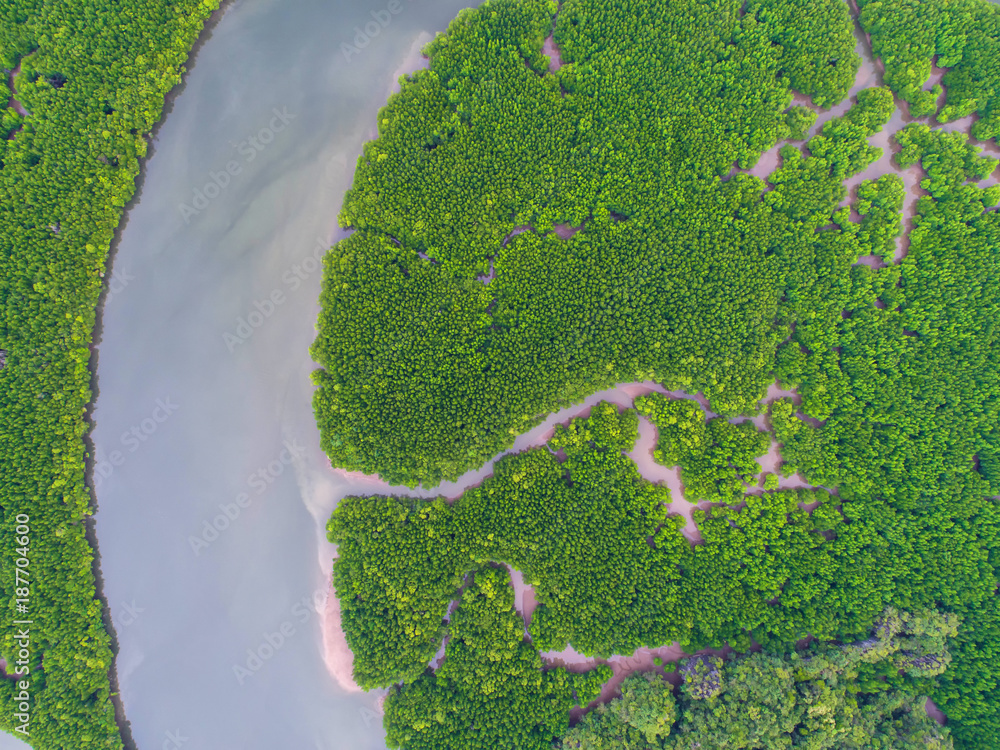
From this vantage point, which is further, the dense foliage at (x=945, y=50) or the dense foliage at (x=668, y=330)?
the dense foliage at (x=945, y=50)

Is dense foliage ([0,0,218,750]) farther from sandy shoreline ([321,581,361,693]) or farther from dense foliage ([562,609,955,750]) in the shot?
dense foliage ([562,609,955,750])

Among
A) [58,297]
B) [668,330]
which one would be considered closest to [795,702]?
[668,330]

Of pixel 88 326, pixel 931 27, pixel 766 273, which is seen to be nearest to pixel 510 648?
pixel 766 273

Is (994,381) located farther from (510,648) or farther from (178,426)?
(178,426)

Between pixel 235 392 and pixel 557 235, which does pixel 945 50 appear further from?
pixel 235 392

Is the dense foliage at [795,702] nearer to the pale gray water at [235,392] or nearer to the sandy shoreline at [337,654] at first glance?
the sandy shoreline at [337,654]

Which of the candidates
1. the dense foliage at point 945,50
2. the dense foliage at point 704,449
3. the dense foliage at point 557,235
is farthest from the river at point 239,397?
the dense foliage at point 557,235

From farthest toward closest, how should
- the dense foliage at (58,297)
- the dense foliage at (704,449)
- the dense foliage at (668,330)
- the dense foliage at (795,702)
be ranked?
the dense foliage at (704,449)
the dense foliage at (668,330)
the dense foliage at (58,297)
the dense foliage at (795,702)
